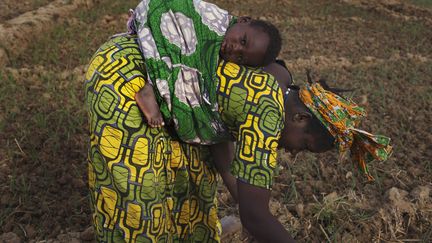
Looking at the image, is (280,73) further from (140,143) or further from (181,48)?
(140,143)

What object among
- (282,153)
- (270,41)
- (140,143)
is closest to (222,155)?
(140,143)

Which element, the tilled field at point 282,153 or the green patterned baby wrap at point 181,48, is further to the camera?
the tilled field at point 282,153

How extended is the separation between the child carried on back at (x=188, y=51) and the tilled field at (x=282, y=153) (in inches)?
49.8

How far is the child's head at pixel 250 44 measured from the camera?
1.46 m

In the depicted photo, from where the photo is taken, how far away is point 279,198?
2.90 meters


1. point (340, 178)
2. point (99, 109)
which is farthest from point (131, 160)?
point (340, 178)

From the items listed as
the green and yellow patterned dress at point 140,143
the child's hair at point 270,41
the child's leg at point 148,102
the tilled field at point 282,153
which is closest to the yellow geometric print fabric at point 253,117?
the green and yellow patterned dress at point 140,143

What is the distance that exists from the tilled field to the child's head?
134cm

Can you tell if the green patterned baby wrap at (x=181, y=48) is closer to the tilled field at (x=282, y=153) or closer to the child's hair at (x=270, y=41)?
the child's hair at (x=270, y=41)

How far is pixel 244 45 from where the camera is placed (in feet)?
4.78

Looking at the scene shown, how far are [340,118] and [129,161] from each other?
2.38ft

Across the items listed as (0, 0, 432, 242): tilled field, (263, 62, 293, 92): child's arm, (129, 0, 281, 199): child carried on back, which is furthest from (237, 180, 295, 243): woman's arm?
(0, 0, 432, 242): tilled field

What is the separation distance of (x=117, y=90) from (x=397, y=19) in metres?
7.50

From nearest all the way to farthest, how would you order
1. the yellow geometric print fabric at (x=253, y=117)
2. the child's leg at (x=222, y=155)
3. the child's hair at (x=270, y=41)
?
the yellow geometric print fabric at (x=253, y=117)
the child's hair at (x=270, y=41)
the child's leg at (x=222, y=155)
